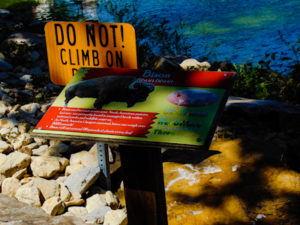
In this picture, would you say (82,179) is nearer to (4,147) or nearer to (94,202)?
(94,202)

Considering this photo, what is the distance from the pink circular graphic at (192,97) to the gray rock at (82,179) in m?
1.62

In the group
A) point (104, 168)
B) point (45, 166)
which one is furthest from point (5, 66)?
point (104, 168)

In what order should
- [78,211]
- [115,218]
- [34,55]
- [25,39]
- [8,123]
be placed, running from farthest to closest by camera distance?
1. [25,39]
2. [34,55]
3. [8,123]
4. [78,211]
5. [115,218]

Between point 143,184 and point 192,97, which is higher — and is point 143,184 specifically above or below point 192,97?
below

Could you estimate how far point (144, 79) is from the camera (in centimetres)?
214

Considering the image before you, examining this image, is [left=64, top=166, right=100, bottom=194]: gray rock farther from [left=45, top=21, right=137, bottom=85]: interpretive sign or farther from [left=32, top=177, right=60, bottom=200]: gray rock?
[left=45, top=21, right=137, bottom=85]: interpretive sign

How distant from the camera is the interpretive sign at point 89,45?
8.57ft

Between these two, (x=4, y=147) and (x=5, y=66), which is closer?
(x=4, y=147)

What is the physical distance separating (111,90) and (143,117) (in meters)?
0.32

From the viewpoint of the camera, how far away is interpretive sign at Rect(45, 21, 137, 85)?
2.61m

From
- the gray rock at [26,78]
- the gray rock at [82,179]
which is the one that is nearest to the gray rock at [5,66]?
the gray rock at [26,78]

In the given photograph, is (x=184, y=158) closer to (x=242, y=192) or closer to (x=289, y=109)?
(x=242, y=192)

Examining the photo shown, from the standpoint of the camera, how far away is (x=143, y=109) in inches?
75.1

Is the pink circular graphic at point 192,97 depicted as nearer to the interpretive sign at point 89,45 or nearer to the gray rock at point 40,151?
the interpretive sign at point 89,45
